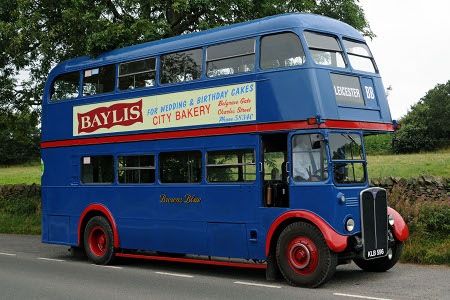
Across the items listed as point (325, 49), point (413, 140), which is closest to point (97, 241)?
point (325, 49)

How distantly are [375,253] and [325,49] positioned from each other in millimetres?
3410

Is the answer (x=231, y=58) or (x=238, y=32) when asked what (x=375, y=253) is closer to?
(x=231, y=58)

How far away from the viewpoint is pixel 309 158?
1043 cm

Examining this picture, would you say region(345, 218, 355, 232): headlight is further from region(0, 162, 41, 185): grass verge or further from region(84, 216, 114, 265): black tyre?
region(0, 162, 41, 185): grass verge

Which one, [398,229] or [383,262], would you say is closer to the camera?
[398,229]

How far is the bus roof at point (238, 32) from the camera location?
424 inches

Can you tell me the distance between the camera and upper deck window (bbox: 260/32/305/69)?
10.5m

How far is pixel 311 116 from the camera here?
1023 centimetres

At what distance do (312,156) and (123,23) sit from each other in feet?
28.5

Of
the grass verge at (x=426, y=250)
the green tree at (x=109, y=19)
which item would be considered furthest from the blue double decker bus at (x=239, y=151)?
the green tree at (x=109, y=19)

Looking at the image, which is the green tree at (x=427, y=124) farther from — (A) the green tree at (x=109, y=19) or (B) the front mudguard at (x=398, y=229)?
(B) the front mudguard at (x=398, y=229)

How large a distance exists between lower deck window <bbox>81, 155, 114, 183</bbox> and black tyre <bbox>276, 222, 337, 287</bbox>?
4770 millimetres

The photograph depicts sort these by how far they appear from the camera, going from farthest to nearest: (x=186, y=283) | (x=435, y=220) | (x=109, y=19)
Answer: (x=109, y=19) → (x=435, y=220) → (x=186, y=283)

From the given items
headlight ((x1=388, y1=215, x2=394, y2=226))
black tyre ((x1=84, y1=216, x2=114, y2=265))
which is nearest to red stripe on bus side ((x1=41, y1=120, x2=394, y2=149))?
headlight ((x1=388, y1=215, x2=394, y2=226))
